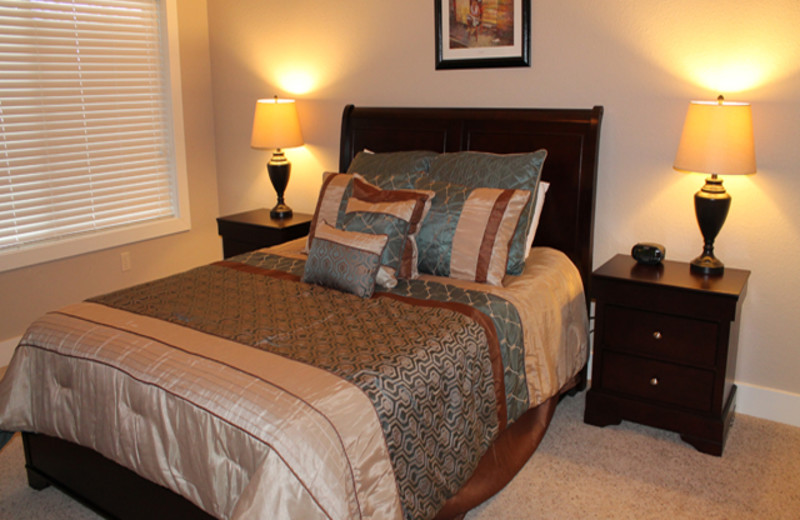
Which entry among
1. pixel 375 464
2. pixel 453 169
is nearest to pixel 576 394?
pixel 453 169

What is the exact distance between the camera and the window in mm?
3707

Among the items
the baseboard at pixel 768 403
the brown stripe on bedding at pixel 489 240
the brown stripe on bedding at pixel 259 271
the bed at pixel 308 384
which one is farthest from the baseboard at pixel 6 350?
the baseboard at pixel 768 403

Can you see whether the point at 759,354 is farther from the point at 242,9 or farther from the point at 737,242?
the point at 242,9

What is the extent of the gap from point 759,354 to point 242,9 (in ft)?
12.2

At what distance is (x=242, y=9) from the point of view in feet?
14.6

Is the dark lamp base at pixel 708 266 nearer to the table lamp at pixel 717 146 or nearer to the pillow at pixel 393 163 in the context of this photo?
the table lamp at pixel 717 146

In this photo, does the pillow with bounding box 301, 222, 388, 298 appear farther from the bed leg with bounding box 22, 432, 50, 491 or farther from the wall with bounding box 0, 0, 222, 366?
the wall with bounding box 0, 0, 222, 366

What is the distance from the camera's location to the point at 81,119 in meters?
4.02

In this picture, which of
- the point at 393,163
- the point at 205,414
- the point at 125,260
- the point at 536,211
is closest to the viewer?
the point at 205,414

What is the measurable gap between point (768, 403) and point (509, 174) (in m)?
1.62

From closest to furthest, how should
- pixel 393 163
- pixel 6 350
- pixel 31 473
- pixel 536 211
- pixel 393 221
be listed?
1. pixel 31 473
2. pixel 393 221
3. pixel 536 211
4. pixel 393 163
5. pixel 6 350

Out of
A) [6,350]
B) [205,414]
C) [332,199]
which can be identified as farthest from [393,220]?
[6,350]

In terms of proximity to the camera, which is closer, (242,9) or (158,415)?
(158,415)

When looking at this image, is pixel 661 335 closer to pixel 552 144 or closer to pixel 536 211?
pixel 536 211
